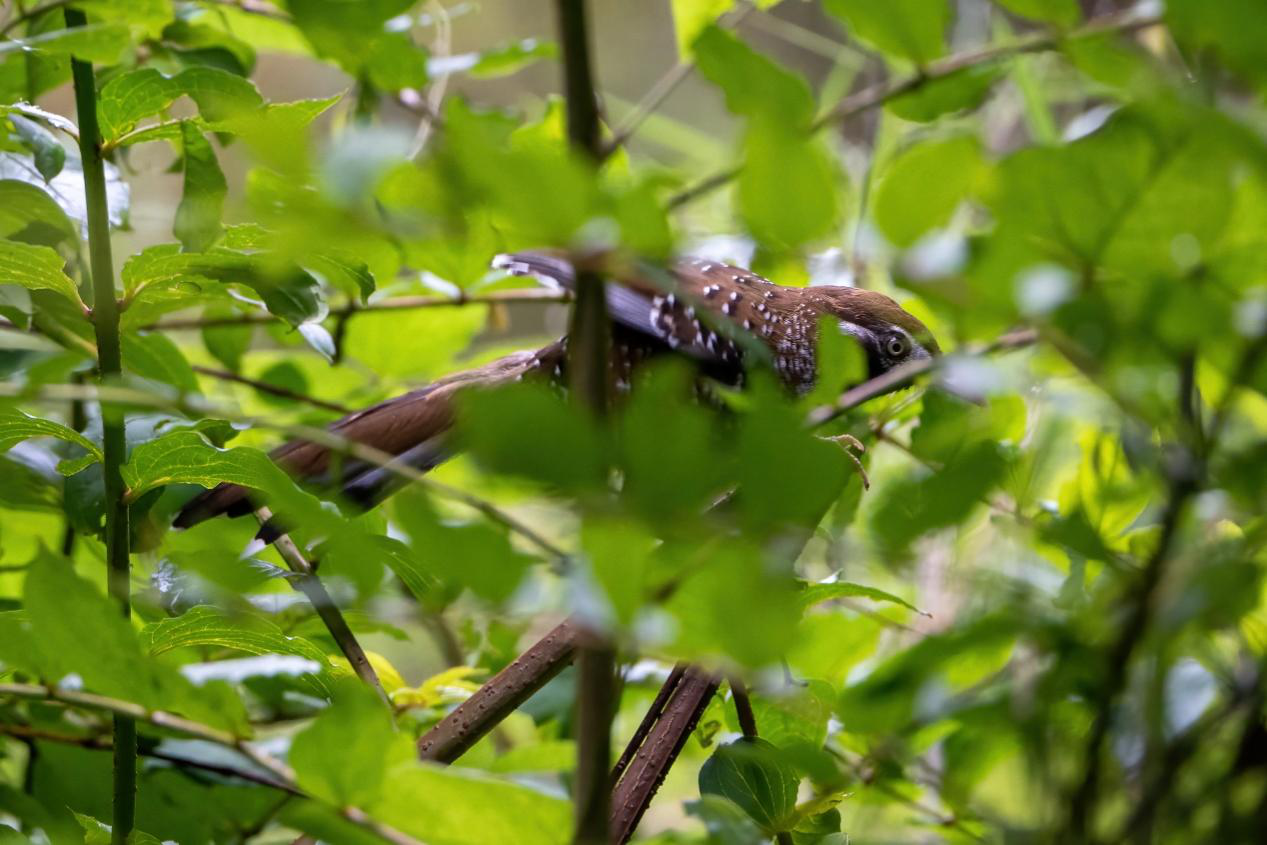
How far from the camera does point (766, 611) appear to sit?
1.40 feet

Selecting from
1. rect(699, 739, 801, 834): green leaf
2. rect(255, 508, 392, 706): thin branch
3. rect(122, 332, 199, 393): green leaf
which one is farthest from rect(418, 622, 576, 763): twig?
rect(122, 332, 199, 393): green leaf

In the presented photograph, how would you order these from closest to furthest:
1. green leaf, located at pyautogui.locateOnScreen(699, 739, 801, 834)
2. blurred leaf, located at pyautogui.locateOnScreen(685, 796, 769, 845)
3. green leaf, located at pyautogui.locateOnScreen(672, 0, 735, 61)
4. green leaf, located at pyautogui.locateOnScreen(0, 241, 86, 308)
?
blurred leaf, located at pyautogui.locateOnScreen(685, 796, 769, 845) → green leaf, located at pyautogui.locateOnScreen(699, 739, 801, 834) → green leaf, located at pyautogui.locateOnScreen(0, 241, 86, 308) → green leaf, located at pyautogui.locateOnScreen(672, 0, 735, 61)

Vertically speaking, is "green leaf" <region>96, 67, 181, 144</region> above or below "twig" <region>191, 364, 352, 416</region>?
above

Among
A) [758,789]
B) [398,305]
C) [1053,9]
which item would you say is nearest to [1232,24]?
[1053,9]

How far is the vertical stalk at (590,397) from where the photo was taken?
Answer: 46cm

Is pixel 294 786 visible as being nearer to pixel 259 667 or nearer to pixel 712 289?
pixel 259 667

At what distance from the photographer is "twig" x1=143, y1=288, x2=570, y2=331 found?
1.41 meters

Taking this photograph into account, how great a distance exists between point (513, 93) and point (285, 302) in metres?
5.04

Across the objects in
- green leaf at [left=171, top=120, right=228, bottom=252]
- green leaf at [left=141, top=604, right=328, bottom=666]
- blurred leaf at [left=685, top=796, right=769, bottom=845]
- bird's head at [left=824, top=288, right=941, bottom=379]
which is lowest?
bird's head at [left=824, top=288, right=941, bottom=379]

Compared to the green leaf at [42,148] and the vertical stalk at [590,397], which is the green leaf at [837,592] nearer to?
the vertical stalk at [590,397]

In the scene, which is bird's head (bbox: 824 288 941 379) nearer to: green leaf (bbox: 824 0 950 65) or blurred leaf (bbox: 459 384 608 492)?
green leaf (bbox: 824 0 950 65)

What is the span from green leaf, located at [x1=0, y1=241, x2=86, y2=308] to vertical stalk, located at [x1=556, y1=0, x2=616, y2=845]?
59cm

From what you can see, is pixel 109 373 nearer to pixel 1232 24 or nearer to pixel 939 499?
pixel 939 499

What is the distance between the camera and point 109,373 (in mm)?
878
